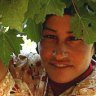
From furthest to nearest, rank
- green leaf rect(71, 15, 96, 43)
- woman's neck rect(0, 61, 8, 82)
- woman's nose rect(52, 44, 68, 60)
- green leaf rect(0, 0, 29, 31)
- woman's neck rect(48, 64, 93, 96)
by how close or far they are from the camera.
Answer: woman's neck rect(48, 64, 93, 96), woman's nose rect(52, 44, 68, 60), woman's neck rect(0, 61, 8, 82), green leaf rect(71, 15, 96, 43), green leaf rect(0, 0, 29, 31)

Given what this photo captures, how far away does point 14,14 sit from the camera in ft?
2.31

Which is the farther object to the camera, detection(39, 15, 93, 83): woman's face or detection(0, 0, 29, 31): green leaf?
detection(39, 15, 93, 83): woman's face

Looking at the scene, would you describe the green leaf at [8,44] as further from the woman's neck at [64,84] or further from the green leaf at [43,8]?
the woman's neck at [64,84]

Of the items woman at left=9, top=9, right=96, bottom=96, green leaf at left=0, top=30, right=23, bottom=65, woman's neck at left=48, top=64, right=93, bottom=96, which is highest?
green leaf at left=0, top=30, right=23, bottom=65

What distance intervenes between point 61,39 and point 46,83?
205 mm

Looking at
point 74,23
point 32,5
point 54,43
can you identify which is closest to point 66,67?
point 54,43

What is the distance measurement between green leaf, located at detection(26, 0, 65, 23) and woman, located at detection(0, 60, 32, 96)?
254mm

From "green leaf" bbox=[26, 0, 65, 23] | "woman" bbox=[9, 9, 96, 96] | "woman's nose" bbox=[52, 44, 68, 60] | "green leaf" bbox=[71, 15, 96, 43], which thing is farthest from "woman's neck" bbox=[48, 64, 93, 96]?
"green leaf" bbox=[26, 0, 65, 23]

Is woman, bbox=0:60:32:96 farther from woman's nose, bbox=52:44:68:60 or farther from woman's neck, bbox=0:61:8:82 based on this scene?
woman's nose, bbox=52:44:68:60

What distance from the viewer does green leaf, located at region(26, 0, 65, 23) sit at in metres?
0.74

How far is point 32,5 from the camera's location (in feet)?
2.42

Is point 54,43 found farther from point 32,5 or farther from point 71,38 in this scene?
point 32,5

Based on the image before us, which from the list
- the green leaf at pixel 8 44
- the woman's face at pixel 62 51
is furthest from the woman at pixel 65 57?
the green leaf at pixel 8 44

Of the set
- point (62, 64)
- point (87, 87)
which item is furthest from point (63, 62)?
point (87, 87)
